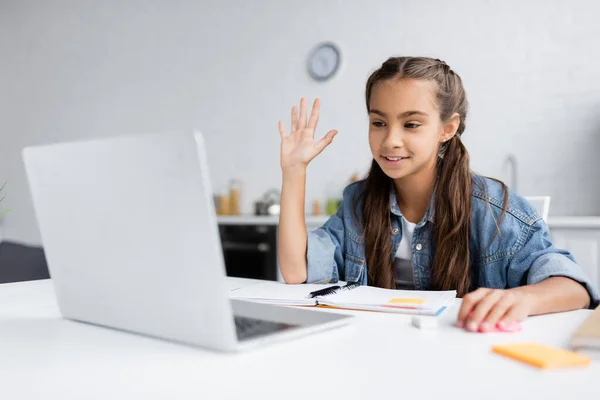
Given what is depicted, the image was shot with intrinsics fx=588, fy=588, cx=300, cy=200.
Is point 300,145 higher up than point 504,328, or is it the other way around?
point 300,145

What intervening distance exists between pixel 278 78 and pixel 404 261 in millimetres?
2808

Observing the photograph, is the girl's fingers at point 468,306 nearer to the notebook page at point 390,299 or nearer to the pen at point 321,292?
the notebook page at point 390,299

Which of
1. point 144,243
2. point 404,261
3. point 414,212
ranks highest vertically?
point 144,243

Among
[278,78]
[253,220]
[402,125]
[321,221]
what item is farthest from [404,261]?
[278,78]

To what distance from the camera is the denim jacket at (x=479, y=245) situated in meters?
1.29

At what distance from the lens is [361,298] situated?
105 cm

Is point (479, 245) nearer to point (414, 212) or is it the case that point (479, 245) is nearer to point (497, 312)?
point (414, 212)

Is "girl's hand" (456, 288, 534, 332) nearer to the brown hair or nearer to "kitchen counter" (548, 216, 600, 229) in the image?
the brown hair

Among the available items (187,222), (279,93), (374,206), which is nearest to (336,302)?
(187,222)

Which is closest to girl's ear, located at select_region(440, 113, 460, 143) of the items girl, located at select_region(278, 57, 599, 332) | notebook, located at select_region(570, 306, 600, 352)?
girl, located at select_region(278, 57, 599, 332)

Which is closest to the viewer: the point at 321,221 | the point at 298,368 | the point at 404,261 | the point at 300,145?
the point at 298,368

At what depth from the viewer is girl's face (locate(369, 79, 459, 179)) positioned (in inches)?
57.6

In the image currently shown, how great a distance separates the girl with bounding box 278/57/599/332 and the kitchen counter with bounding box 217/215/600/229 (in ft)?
4.62

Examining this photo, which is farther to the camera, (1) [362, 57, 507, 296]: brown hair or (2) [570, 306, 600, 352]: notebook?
(1) [362, 57, 507, 296]: brown hair
